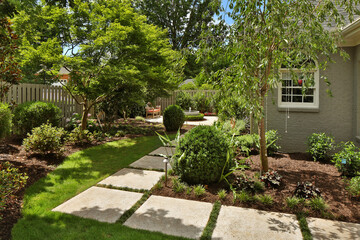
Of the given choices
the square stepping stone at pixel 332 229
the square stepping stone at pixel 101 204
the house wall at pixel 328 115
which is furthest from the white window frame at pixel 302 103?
the square stepping stone at pixel 101 204

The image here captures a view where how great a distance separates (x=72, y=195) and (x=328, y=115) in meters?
6.34

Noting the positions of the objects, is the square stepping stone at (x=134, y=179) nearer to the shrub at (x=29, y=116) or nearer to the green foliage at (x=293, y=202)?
the green foliage at (x=293, y=202)

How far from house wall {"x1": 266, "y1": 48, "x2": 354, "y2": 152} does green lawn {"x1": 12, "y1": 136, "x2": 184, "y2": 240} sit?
3844 mm

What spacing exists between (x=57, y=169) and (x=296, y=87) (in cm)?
619

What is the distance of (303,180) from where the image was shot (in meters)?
4.64

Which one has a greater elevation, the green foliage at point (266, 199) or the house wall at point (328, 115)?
the house wall at point (328, 115)

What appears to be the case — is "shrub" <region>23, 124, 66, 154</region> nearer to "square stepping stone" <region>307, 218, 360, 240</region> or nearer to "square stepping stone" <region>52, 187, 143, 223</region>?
"square stepping stone" <region>52, 187, 143, 223</region>

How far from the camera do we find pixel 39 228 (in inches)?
123

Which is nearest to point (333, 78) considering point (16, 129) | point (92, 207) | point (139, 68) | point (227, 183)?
point (227, 183)

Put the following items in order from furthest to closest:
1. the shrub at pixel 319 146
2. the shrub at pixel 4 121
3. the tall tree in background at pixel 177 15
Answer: the tall tree in background at pixel 177 15, the shrub at pixel 319 146, the shrub at pixel 4 121

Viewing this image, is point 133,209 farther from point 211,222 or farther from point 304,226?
point 304,226

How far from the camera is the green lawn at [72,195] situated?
3020 millimetres

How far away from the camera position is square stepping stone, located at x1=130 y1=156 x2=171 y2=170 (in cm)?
567

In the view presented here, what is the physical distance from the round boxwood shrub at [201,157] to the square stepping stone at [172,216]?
56 cm
